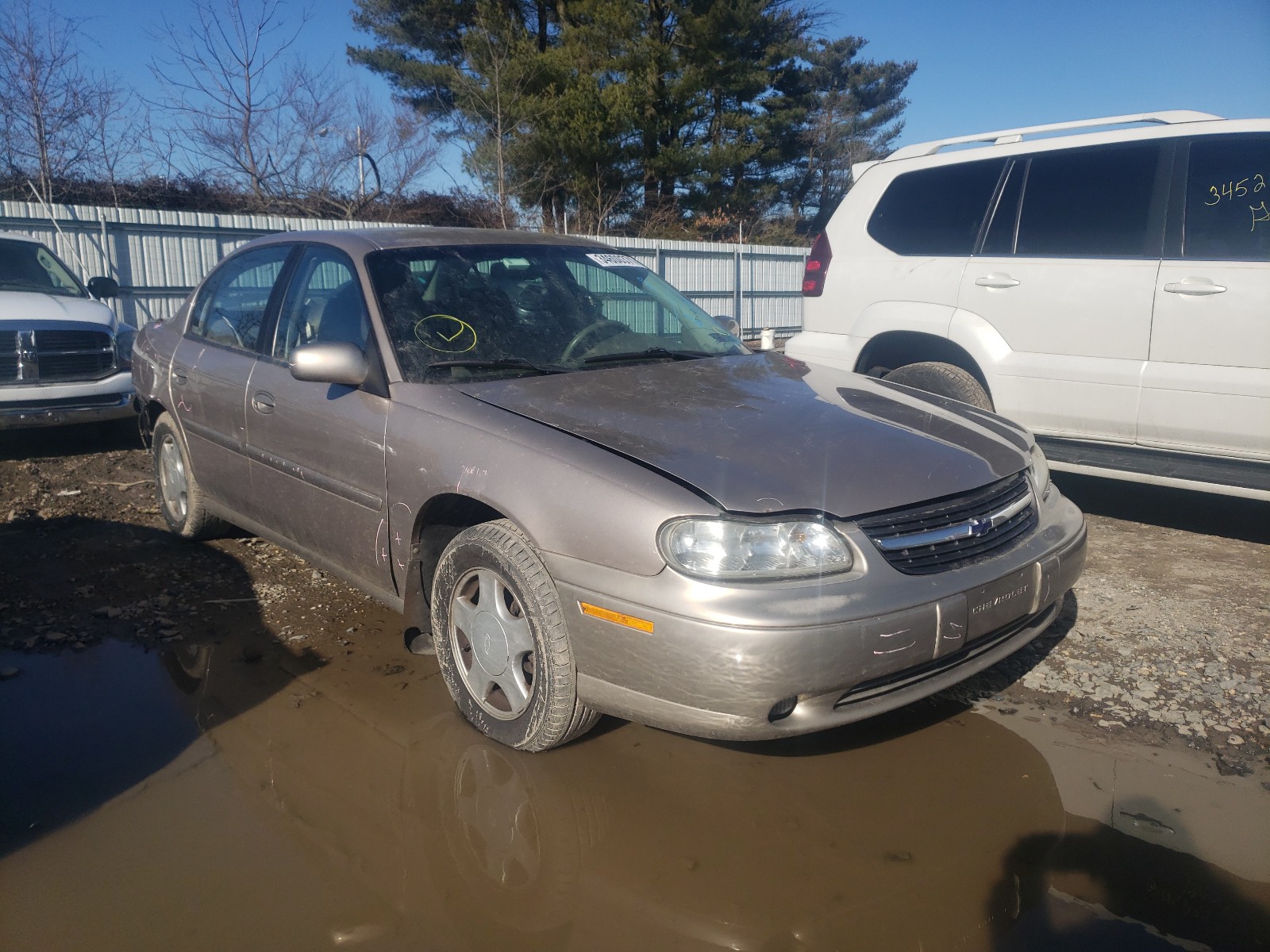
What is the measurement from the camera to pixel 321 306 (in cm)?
391

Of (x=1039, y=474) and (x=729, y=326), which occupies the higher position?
(x=729, y=326)

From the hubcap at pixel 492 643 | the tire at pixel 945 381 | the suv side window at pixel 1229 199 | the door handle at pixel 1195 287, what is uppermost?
the suv side window at pixel 1229 199

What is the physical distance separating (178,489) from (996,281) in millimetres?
4545

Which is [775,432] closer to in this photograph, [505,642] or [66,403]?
[505,642]

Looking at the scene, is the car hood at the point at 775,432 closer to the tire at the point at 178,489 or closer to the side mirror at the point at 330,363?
the side mirror at the point at 330,363

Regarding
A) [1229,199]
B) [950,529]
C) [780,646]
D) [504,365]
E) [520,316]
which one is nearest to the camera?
[780,646]

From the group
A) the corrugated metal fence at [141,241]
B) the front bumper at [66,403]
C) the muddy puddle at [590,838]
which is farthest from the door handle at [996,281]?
the corrugated metal fence at [141,241]

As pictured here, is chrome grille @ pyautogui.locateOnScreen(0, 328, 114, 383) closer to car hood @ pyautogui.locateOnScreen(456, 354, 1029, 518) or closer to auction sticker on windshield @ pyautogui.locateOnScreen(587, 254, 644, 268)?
auction sticker on windshield @ pyautogui.locateOnScreen(587, 254, 644, 268)

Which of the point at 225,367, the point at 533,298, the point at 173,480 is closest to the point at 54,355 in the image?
the point at 173,480

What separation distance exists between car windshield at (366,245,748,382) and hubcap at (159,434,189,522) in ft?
6.73

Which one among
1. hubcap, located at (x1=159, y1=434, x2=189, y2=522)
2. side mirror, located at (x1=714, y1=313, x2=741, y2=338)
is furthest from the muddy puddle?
side mirror, located at (x1=714, y1=313, x2=741, y2=338)

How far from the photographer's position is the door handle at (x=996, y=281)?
5016mm

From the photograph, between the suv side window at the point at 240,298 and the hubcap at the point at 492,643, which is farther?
the suv side window at the point at 240,298

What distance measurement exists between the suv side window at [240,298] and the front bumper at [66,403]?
2650 millimetres
